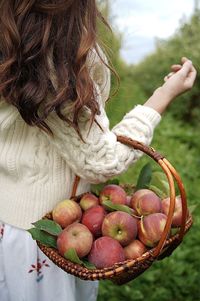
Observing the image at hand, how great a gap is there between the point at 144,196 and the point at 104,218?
13 centimetres

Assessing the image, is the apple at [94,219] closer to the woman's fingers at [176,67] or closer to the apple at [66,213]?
the apple at [66,213]

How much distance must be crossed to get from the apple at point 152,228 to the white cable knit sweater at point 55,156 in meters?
0.17

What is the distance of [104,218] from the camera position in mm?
1427

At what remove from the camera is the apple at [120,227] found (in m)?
1.38

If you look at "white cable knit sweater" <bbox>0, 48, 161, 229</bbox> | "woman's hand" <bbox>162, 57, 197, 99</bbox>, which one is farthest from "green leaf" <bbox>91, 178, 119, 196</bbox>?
"woman's hand" <bbox>162, 57, 197, 99</bbox>

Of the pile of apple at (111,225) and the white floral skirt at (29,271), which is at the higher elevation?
the pile of apple at (111,225)

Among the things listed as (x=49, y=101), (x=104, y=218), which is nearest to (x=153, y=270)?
(x=104, y=218)

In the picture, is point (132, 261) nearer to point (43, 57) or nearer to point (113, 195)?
point (113, 195)

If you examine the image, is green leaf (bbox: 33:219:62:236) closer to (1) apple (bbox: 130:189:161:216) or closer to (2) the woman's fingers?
(1) apple (bbox: 130:189:161:216)

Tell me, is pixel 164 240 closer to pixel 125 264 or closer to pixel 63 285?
pixel 125 264

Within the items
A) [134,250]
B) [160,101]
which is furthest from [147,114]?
[134,250]

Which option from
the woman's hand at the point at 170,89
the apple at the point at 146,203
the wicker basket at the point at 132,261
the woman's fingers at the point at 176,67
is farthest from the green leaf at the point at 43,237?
the woman's fingers at the point at 176,67

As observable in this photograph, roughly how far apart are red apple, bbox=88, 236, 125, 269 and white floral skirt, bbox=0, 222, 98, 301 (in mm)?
277

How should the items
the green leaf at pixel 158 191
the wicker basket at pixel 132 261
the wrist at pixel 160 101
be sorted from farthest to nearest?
the wrist at pixel 160 101, the green leaf at pixel 158 191, the wicker basket at pixel 132 261
